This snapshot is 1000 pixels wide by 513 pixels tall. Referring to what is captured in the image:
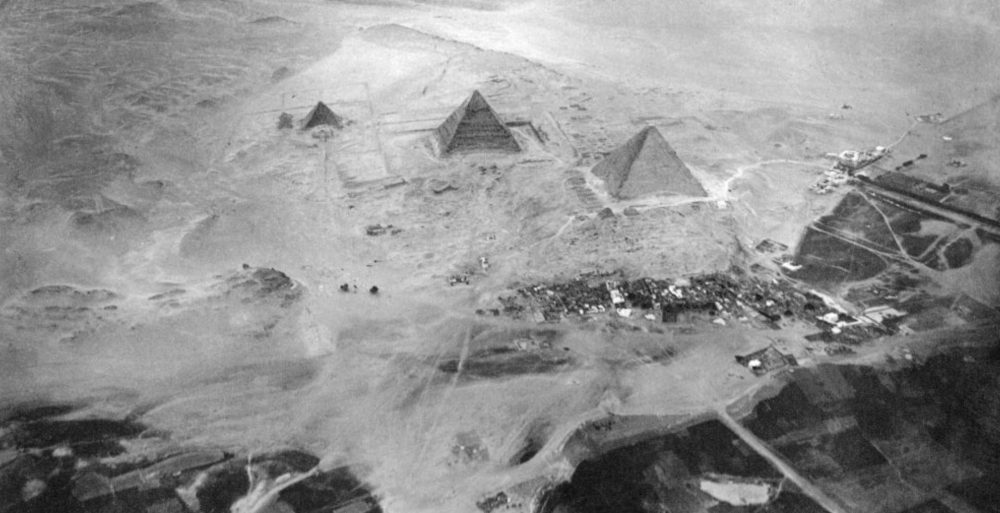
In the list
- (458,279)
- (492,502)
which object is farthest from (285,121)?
(492,502)

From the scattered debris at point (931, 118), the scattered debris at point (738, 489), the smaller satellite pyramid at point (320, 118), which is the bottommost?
the scattered debris at point (738, 489)

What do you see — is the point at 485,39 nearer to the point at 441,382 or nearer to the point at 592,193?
the point at 592,193

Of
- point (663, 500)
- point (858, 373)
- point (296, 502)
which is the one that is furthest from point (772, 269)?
point (296, 502)

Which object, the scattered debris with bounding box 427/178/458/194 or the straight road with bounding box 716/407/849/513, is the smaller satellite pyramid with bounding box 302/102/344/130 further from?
the straight road with bounding box 716/407/849/513

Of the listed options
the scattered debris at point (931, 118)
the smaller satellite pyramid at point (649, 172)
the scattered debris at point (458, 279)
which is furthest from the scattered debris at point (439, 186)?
the scattered debris at point (931, 118)

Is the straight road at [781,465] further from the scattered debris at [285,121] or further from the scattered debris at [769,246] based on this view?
the scattered debris at [285,121]

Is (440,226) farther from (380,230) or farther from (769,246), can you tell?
(769,246)
